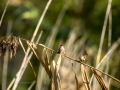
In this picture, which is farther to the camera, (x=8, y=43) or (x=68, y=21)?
(x=68, y=21)

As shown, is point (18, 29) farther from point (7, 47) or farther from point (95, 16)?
point (7, 47)

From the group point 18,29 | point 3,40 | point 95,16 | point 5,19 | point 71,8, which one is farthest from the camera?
point 5,19

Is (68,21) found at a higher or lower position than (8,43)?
higher

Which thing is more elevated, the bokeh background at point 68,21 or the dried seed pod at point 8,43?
the bokeh background at point 68,21

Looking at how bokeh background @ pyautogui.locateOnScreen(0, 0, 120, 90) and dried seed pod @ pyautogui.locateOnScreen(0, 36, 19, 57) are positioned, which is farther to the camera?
bokeh background @ pyautogui.locateOnScreen(0, 0, 120, 90)

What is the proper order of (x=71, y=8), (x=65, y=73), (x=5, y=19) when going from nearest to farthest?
(x=65, y=73)
(x=71, y=8)
(x=5, y=19)

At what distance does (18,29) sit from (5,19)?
0.47 metres

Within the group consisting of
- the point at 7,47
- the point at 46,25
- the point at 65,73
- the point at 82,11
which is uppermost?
the point at 82,11

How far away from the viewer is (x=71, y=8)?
9.91ft

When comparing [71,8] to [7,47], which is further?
[71,8]

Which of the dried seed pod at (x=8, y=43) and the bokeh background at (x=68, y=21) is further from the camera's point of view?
the bokeh background at (x=68, y=21)

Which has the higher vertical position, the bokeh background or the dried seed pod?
the bokeh background

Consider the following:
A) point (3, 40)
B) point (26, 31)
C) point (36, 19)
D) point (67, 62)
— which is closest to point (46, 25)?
point (36, 19)

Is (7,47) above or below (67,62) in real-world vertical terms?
above
